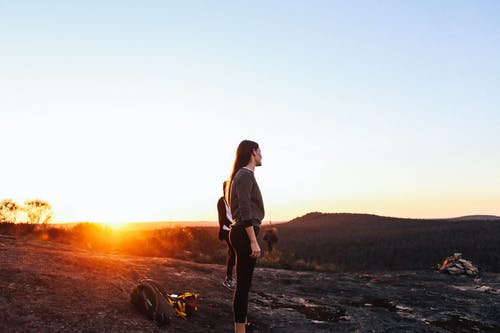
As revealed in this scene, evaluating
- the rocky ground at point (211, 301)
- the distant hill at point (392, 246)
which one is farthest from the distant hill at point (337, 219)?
the rocky ground at point (211, 301)

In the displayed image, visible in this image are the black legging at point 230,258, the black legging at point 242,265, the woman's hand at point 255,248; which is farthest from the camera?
the black legging at point 230,258

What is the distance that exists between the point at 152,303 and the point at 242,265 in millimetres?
1901

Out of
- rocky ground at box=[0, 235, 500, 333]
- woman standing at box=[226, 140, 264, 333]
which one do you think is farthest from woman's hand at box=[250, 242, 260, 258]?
rocky ground at box=[0, 235, 500, 333]

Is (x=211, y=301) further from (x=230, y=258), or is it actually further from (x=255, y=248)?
(x=255, y=248)

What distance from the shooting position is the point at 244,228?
4.27 metres

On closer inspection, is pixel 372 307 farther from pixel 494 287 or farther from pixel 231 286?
pixel 494 287

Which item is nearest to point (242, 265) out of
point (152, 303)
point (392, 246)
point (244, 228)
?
point (244, 228)

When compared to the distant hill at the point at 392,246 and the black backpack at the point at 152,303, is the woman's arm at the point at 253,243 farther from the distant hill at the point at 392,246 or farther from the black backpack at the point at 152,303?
the distant hill at the point at 392,246

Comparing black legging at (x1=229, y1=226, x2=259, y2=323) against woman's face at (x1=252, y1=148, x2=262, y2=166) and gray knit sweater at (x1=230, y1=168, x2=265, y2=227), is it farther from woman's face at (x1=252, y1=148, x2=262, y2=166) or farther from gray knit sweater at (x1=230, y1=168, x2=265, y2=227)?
woman's face at (x1=252, y1=148, x2=262, y2=166)

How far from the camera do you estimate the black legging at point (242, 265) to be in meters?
4.24

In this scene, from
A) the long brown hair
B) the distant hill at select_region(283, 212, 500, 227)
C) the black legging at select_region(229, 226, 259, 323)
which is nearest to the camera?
the black legging at select_region(229, 226, 259, 323)

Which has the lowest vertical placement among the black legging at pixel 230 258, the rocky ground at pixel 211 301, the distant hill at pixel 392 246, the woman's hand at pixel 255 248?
the distant hill at pixel 392 246

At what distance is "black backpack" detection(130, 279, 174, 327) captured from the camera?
5344 millimetres

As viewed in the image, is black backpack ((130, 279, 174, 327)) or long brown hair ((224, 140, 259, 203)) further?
black backpack ((130, 279, 174, 327))
